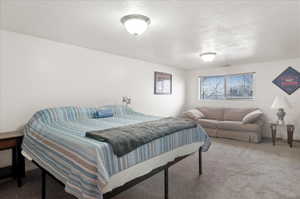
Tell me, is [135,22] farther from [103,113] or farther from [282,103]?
[282,103]

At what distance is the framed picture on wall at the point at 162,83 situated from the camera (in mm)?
5465

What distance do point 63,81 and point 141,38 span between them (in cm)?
172

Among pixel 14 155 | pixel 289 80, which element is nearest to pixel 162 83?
pixel 289 80

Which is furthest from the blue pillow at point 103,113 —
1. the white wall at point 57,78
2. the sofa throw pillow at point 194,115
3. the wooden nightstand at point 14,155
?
the sofa throw pillow at point 194,115

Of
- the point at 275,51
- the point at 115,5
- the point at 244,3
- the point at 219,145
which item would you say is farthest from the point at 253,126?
the point at 115,5

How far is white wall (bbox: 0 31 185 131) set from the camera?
2750 millimetres

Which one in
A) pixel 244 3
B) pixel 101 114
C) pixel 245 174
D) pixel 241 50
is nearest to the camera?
pixel 244 3

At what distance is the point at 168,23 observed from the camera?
242cm

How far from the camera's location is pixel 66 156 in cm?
164

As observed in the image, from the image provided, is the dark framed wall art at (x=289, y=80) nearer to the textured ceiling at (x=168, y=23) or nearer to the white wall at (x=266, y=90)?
the white wall at (x=266, y=90)

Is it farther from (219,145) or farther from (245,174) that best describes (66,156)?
(219,145)

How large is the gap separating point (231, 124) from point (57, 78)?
4.57m

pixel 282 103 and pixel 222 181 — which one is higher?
pixel 282 103

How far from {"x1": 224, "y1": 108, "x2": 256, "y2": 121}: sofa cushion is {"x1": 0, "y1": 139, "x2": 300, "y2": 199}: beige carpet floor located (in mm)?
1741
